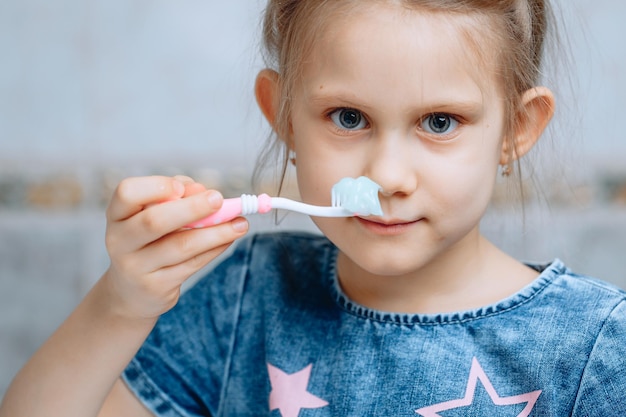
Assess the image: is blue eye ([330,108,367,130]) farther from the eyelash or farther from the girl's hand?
the girl's hand

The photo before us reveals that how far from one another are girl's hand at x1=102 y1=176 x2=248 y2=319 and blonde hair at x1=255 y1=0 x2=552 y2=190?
15cm

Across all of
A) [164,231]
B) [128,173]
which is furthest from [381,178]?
[128,173]

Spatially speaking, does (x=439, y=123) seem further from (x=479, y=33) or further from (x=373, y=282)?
(x=373, y=282)

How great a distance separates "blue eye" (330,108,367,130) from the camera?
72 centimetres

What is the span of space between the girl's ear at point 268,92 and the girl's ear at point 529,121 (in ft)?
0.72

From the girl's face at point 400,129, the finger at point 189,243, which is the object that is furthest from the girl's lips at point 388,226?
the finger at point 189,243

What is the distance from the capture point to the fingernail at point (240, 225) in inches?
27.1

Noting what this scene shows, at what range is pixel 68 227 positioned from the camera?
126 centimetres

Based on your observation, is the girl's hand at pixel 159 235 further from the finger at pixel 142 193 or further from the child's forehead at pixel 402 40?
the child's forehead at pixel 402 40

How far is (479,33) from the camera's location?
2.33 ft

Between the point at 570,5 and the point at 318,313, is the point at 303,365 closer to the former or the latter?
the point at 318,313

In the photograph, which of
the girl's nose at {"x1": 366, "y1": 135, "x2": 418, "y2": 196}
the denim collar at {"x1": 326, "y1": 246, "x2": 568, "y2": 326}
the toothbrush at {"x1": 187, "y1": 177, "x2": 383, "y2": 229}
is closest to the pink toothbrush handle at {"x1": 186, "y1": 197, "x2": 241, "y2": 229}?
the toothbrush at {"x1": 187, "y1": 177, "x2": 383, "y2": 229}

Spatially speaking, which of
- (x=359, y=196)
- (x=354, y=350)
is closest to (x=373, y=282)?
(x=354, y=350)

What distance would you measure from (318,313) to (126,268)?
23cm
